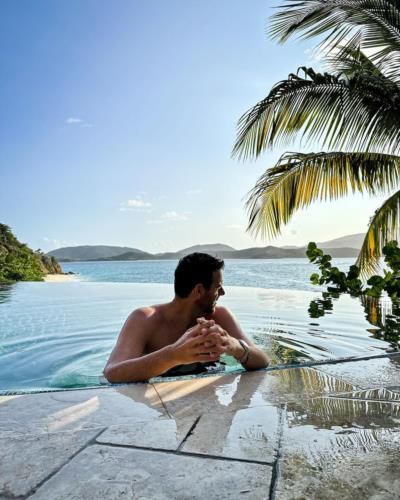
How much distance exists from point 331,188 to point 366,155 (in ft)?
2.01

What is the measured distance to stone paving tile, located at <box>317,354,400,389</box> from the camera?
2113 mm

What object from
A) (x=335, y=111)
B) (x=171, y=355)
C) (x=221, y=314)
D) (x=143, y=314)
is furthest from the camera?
(x=335, y=111)

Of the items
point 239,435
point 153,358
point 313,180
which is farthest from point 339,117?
point 239,435

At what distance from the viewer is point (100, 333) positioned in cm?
546

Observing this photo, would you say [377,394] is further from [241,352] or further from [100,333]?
[100,333]

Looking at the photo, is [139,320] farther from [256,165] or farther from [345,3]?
[345,3]

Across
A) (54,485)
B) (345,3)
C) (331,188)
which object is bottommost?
(54,485)

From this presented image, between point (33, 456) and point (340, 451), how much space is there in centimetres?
Result: 93

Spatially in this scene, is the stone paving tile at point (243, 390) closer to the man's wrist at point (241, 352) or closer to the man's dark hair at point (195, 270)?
the man's wrist at point (241, 352)

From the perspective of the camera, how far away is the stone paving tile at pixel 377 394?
6.12 ft

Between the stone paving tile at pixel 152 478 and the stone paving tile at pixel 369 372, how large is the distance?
1.02 m

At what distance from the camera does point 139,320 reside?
9.02 ft

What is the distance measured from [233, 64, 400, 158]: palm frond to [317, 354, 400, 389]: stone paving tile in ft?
13.2

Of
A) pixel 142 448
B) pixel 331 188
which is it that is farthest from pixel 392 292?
pixel 142 448
